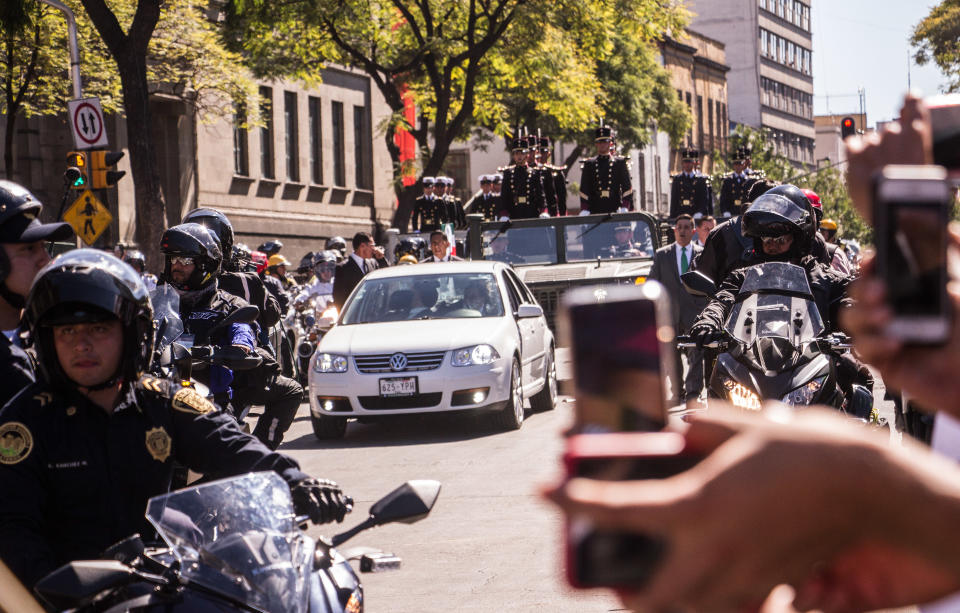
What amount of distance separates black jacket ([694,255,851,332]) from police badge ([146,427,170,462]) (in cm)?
367

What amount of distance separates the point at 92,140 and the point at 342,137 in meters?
28.9

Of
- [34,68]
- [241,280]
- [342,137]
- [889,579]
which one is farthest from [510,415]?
[342,137]

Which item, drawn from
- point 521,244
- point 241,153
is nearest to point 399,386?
point 521,244

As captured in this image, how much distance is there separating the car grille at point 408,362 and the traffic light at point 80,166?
742 cm

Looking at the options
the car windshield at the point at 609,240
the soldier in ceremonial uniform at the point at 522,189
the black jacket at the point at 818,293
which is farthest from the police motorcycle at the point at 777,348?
the soldier in ceremonial uniform at the point at 522,189

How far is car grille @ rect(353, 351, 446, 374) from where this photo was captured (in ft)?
43.1

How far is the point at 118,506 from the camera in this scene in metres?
3.51

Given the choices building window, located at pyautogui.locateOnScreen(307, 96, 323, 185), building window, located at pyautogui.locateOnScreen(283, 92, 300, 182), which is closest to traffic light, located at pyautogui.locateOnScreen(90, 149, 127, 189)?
building window, located at pyautogui.locateOnScreen(283, 92, 300, 182)

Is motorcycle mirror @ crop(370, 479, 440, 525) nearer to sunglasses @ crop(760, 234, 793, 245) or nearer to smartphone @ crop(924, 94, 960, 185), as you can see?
smartphone @ crop(924, 94, 960, 185)

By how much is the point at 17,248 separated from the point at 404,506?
252 cm

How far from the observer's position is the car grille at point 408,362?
43.1 ft

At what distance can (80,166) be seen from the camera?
19375 millimetres

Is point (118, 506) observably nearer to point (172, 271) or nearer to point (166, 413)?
point (166, 413)

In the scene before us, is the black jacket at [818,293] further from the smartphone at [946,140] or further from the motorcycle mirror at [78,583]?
the smartphone at [946,140]
